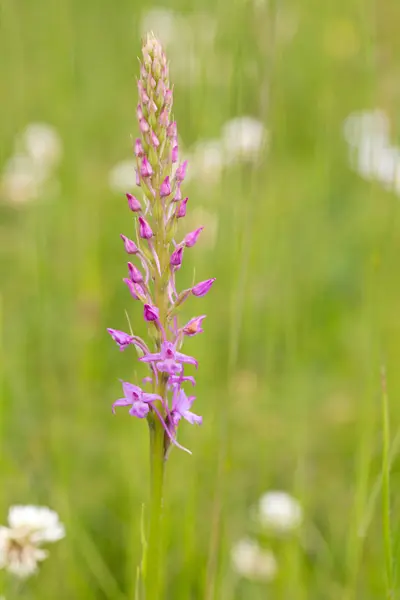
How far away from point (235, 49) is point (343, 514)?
3.14 feet

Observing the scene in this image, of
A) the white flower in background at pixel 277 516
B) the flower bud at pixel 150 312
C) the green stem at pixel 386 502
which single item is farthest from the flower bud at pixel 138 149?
the white flower in background at pixel 277 516

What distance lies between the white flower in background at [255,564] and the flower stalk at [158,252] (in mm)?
821

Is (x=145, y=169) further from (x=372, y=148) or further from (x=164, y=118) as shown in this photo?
(x=372, y=148)

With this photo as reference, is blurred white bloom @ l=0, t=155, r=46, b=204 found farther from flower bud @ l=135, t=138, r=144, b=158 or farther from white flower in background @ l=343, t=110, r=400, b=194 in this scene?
flower bud @ l=135, t=138, r=144, b=158

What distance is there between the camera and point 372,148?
1.23 m

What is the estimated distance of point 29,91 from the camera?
3.25 meters

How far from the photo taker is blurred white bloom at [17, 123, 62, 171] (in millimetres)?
2609

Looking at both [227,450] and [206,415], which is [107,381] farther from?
[227,450]

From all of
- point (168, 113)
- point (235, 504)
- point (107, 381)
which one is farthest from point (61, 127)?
point (168, 113)

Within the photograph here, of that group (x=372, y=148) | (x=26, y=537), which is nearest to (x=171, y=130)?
(x=372, y=148)

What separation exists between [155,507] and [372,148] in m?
0.72

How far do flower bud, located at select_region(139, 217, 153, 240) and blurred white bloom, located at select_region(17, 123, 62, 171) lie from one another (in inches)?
74.9

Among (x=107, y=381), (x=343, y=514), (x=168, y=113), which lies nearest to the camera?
(x=168, y=113)

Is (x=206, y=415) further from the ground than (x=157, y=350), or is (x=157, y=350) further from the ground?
(x=157, y=350)
